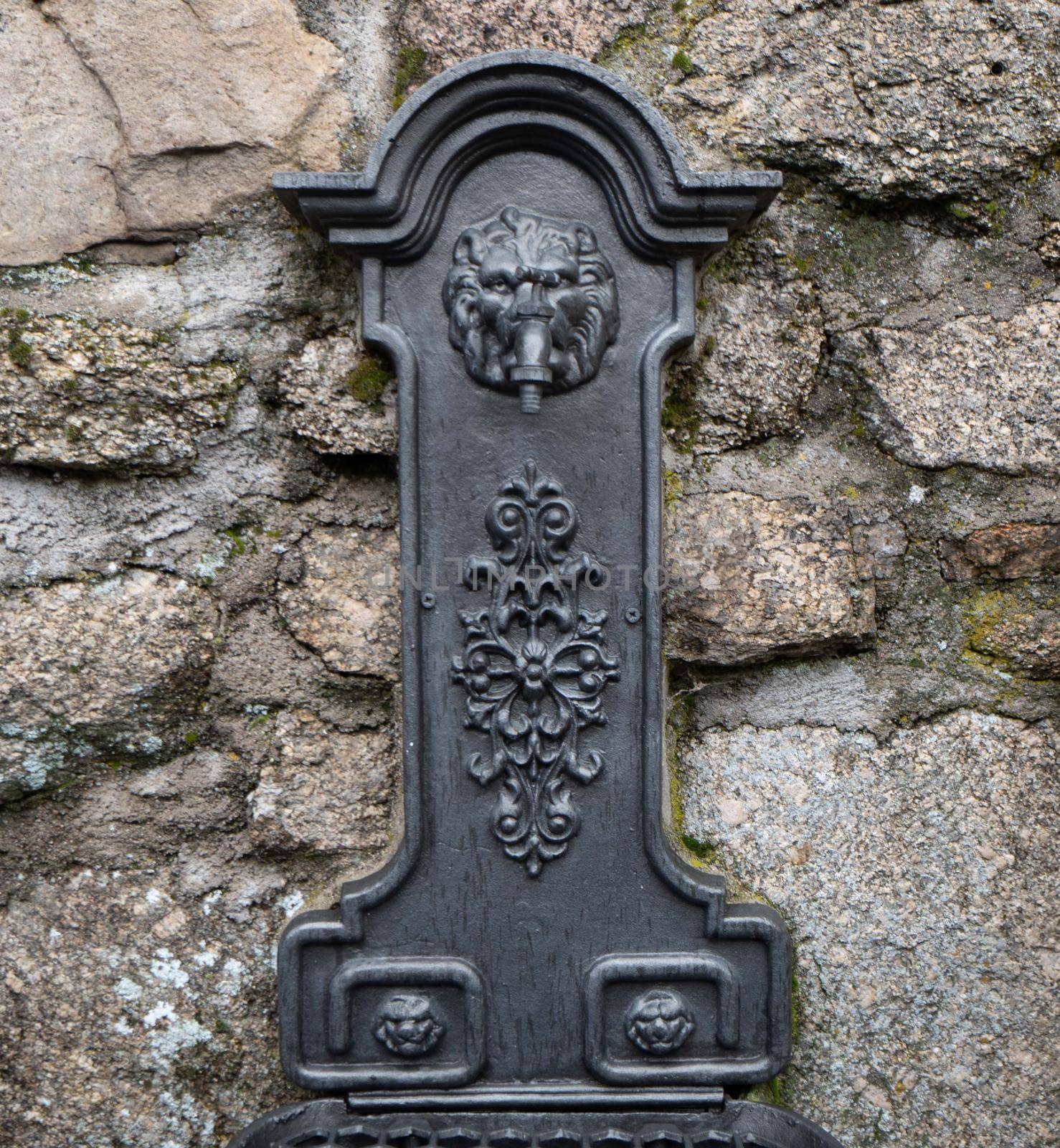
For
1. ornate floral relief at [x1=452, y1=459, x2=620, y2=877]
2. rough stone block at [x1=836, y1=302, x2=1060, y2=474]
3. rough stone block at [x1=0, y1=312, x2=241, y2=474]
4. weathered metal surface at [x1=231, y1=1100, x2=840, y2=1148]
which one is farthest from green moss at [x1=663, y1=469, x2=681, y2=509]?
weathered metal surface at [x1=231, y1=1100, x2=840, y2=1148]

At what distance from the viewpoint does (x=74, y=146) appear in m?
1.00

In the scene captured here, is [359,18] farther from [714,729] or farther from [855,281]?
[714,729]

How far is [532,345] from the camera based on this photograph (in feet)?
3.01

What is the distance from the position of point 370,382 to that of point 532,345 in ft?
0.61

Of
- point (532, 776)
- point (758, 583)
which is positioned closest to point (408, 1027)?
point (532, 776)

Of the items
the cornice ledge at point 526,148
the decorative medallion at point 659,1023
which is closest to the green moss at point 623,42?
the cornice ledge at point 526,148

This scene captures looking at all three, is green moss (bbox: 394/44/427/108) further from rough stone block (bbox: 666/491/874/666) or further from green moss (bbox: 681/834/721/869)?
green moss (bbox: 681/834/721/869)

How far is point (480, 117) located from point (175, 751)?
66 cm

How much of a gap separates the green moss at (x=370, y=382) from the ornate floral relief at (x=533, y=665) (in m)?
0.16

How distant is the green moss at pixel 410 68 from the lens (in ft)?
3.31

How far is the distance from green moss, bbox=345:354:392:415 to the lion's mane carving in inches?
3.6

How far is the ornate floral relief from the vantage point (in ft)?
3.20

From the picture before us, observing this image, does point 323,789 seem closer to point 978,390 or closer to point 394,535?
point 394,535

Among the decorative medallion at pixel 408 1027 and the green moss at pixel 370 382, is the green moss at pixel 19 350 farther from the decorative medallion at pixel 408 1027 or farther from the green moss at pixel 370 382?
the decorative medallion at pixel 408 1027
